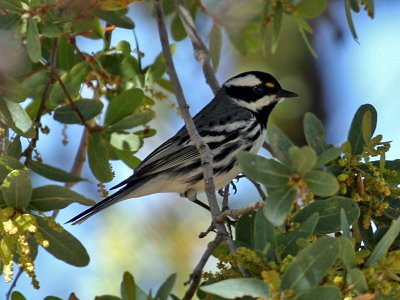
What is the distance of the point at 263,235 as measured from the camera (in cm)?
267

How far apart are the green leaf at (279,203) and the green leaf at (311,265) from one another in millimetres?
131

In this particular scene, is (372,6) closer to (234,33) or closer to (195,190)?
(234,33)

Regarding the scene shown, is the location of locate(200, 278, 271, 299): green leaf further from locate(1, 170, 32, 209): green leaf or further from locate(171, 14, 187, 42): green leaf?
locate(171, 14, 187, 42): green leaf

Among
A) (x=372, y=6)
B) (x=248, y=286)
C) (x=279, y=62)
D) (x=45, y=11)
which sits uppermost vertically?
(x=279, y=62)

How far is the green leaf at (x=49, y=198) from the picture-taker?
3152 millimetres

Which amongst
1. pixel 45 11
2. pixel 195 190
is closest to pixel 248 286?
pixel 45 11

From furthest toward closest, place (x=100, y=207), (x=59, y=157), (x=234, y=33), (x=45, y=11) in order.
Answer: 1. (x=59, y=157)
2. (x=234, y=33)
3. (x=100, y=207)
4. (x=45, y=11)

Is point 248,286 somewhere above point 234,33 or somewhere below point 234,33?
below

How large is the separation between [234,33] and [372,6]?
3.55ft

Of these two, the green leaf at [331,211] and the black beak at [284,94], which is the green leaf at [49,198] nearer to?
the green leaf at [331,211]

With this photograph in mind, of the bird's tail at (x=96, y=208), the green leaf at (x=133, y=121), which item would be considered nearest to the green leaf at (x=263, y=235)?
the green leaf at (x=133, y=121)

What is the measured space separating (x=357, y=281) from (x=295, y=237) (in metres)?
0.32

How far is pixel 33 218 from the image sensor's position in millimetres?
3014

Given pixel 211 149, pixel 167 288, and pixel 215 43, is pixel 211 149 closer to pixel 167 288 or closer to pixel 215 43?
pixel 215 43
